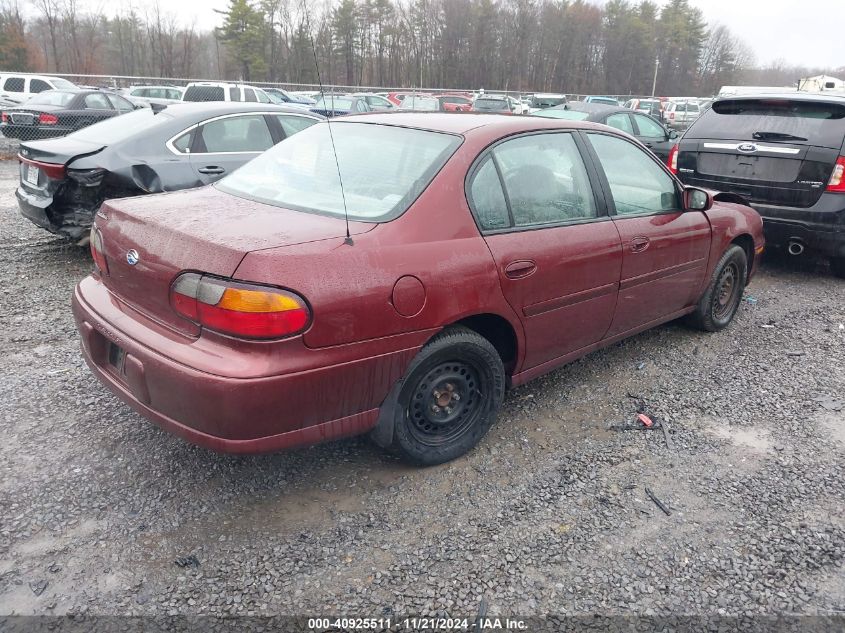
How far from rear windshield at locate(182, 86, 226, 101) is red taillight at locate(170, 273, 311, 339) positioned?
16.8 metres

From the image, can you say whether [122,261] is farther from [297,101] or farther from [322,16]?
[297,101]

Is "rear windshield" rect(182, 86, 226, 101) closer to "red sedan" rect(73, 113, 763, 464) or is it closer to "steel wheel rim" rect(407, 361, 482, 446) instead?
"red sedan" rect(73, 113, 763, 464)

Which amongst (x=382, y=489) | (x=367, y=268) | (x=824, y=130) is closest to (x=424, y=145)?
(x=367, y=268)

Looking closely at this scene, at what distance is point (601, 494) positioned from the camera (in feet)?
9.61

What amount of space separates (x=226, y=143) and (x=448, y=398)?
4441 millimetres

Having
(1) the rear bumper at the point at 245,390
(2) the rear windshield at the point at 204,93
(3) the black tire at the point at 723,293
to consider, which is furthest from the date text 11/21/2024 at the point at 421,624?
(2) the rear windshield at the point at 204,93

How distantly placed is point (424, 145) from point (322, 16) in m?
1.51

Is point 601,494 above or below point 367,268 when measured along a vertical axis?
below

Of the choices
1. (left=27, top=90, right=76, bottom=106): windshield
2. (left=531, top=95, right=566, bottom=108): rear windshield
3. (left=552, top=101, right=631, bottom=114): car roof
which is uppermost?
(left=531, top=95, right=566, bottom=108): rear windshield

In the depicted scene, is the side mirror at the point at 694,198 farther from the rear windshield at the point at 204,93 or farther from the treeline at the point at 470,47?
the treeline at the point at 470,47

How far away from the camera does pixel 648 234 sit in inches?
150

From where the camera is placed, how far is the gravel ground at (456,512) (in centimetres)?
231

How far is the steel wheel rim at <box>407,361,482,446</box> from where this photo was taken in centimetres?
290

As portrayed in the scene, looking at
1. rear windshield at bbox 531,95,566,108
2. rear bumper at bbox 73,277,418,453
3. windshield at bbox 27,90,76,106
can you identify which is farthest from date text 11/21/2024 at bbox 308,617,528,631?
rear windshield at bbox 531,95,566,108
